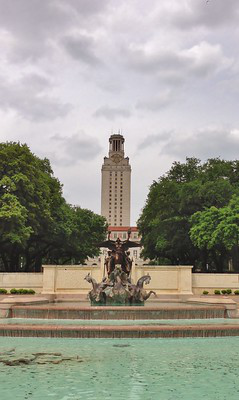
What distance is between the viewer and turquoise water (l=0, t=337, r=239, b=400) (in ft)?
24.5

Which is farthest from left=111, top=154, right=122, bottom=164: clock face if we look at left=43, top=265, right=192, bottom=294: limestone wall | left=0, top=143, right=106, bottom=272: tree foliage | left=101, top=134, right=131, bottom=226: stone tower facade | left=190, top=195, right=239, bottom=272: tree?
left=43, top=265, right=192, bottom=294: limestone wall

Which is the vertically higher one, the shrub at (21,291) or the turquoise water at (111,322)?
the shrub at (21,291)

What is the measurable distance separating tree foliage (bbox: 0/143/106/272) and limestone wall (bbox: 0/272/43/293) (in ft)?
9.05

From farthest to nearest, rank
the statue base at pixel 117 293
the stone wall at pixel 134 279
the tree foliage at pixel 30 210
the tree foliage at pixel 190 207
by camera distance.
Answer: the tree foliage at pixel 190 207 < the tree foliage at pixel 30 210 < the stone wall at pixel 134 279 < the statue base at pixel 117 293

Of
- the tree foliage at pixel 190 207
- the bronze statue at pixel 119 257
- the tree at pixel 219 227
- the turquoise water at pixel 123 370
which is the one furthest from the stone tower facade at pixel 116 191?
the turquoise water at pixel 123 370

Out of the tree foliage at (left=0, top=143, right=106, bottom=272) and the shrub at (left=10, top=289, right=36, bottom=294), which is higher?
the tree foliage at (left=0, top=143, right=106, bottom=272)

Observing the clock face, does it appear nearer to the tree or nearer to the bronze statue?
the tree

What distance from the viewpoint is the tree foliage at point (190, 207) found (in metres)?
40.1

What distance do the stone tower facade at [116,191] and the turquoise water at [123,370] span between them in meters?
142

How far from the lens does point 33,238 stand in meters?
46.9

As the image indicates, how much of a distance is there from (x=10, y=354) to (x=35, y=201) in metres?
30.4

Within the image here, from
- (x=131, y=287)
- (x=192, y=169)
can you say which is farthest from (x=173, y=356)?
(x=192, y=169)

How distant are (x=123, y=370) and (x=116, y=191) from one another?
147 m

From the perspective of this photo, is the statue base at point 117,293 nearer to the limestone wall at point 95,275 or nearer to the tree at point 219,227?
the limestone wall at point 95,275
